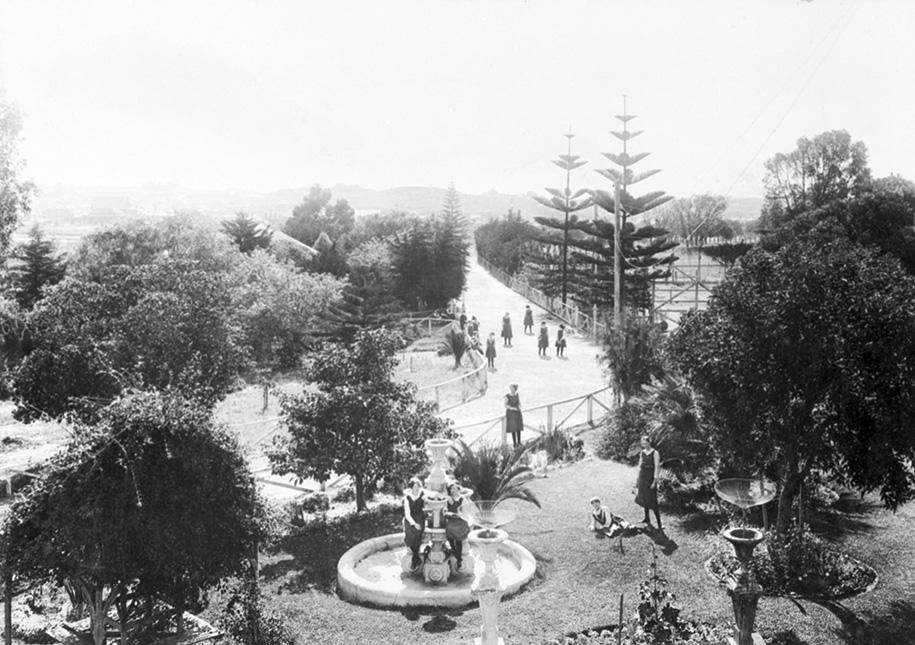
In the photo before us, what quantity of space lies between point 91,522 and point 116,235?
3754 centimetres

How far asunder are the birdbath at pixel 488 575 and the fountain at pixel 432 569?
32 centimetres

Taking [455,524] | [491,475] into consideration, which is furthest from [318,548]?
[491,475]

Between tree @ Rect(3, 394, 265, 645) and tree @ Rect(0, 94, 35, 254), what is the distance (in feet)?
52.3

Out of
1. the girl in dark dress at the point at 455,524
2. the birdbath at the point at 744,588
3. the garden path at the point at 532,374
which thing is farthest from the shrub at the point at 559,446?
the birdbath at the point at 744,588

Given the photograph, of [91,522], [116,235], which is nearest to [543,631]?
[91,522]

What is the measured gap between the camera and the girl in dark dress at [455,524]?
1022 centimetres

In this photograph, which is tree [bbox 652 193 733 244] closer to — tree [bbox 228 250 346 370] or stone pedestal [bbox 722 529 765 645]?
tree [bbox 228 250 346 370]

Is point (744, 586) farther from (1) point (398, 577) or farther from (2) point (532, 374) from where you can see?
(2) point (532, 374)

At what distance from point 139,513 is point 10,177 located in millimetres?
17135

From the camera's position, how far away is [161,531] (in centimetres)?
735

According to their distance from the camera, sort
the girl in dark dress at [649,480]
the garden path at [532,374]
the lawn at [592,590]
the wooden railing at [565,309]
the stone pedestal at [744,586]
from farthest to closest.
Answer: the wooden railing at [565,309] → the garden path at [532,374] → the girl in dark dress at [649,480] → the lawn at [592,590] → the stone pedestal at [744,586]

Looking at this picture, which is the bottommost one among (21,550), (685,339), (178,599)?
(178,599)

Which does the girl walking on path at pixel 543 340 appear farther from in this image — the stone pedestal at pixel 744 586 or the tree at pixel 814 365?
the stone pedestal at pixel 744 586

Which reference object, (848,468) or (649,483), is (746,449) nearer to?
(848,468)
